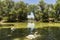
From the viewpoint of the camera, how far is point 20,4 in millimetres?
69188

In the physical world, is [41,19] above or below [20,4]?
below

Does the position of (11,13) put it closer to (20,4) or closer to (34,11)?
(20,4)

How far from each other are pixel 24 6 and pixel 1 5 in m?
10.7


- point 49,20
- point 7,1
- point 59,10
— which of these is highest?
point 7,1

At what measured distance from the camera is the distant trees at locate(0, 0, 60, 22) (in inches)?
2532

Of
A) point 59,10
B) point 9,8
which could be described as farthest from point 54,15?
point 9,8

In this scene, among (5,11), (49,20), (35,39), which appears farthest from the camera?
(5,11)

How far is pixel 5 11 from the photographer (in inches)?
2692

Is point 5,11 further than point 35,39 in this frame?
Yes

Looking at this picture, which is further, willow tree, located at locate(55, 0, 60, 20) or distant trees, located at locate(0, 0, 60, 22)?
distant trees, located at locate(0, 0, 60, 22)

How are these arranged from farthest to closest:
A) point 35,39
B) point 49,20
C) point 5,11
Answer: point 5,11, point 49,20, point 35,39

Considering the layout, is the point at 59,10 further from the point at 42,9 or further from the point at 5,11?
the point at 5,11

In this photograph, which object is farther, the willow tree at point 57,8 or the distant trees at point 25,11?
the distant trees at point 25,11

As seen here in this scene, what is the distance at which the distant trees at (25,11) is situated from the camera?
64.3 metres
